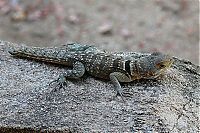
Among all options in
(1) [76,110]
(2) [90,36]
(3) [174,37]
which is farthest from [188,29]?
(1) [76,110]

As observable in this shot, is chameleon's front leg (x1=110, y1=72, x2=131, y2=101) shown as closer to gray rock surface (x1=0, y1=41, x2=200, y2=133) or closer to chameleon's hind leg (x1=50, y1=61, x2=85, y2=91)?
gray rock surface (x1=0, y1=41, x2=200, y2=133)

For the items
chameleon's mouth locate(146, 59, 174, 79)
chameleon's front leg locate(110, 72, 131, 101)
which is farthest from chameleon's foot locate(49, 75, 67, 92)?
chameleon's mouth locate(146, 59, 174, 79)

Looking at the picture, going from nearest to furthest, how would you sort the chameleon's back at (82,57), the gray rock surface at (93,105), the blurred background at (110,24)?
1. the gray rock surface at (93,105)
2. the chameleon's back at (82,57)
3. the blurred background at (110,24)

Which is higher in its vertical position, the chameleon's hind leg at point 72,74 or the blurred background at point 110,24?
the blurred background at point 110,24

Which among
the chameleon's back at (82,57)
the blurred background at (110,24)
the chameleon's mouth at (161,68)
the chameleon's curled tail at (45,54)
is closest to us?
the chameleon's mouth at (161,68)

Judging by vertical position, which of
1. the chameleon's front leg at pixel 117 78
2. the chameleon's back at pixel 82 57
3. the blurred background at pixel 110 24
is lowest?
the chameleon's front leg at pixel 117 78

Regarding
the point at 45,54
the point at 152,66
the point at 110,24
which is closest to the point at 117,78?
the point at 152,66

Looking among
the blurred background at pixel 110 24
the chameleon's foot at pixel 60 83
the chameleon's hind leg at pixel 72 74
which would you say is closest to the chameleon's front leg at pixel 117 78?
the chameleon's hind leg at pixel 72 74

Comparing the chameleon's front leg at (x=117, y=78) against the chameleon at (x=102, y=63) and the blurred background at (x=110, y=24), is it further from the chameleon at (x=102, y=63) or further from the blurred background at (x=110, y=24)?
the blurred background at (x=110, y=24)
